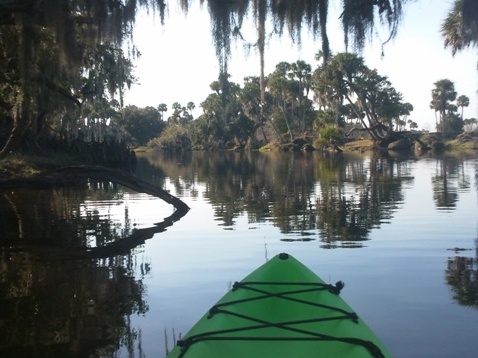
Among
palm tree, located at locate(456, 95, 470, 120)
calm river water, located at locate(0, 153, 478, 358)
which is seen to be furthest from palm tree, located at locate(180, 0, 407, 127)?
palm tree, located at locate(456, 95, 470, 120)

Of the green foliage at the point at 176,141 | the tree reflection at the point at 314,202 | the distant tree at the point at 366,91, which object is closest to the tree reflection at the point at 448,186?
the tree reflection at the point at 314,202

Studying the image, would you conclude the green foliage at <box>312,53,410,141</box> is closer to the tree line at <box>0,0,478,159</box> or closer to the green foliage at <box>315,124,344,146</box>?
the green foliage at <box>315,124,344,146</box>

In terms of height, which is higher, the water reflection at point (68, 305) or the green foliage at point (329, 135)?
the green foliage at point (329, 135)

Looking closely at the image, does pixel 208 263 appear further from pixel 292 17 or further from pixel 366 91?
pixel 366 91

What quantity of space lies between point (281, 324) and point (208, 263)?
15.2 feet

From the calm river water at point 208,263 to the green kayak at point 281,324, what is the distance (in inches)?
35.6

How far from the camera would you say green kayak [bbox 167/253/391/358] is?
3.98 meters

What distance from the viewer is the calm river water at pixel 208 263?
586 cm

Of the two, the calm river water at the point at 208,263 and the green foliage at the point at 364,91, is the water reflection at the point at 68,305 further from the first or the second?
the green foliage at the point at 364,91

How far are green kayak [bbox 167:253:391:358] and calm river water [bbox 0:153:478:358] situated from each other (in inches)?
35.6

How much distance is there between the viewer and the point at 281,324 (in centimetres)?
448

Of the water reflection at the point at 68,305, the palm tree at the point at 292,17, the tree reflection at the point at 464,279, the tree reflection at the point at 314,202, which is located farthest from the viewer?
the tree reflection at the point at 314,202

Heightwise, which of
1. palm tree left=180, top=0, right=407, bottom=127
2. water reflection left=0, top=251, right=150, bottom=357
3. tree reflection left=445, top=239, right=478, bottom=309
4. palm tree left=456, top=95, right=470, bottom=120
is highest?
palm tree left=456, top=95, right=470, bottom=120

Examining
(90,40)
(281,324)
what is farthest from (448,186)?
(281,324)
